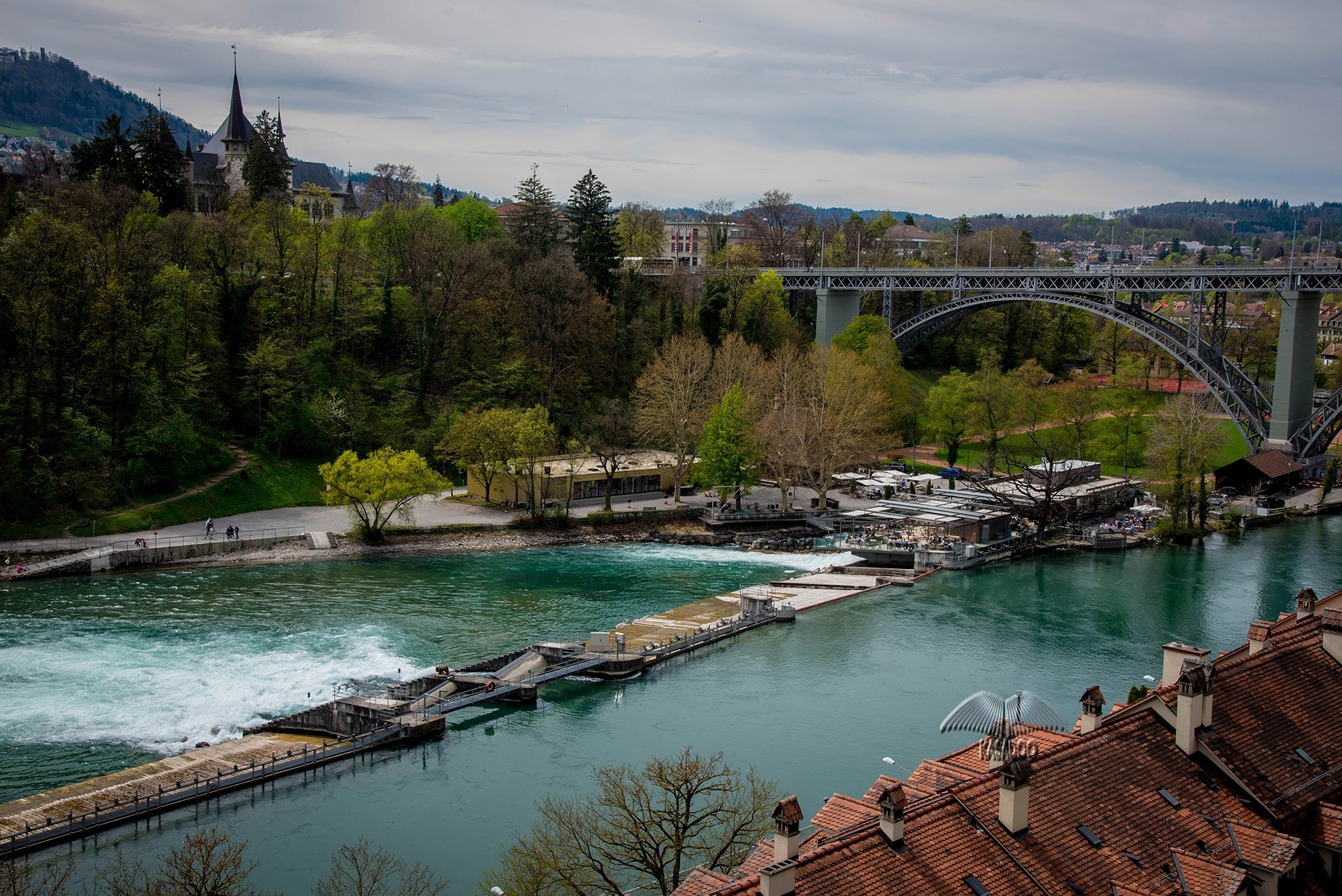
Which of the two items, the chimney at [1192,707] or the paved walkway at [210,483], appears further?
the paved walkway at [210,483]

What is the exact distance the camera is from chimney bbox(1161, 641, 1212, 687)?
67.0 feet

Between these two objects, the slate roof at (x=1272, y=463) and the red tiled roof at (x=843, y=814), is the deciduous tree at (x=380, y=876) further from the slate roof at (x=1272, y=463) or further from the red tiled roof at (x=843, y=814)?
the slate roof at (x=1272, y=463)

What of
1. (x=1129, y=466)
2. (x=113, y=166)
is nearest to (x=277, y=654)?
(x=113, y=166)

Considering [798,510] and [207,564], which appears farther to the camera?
[798,510]

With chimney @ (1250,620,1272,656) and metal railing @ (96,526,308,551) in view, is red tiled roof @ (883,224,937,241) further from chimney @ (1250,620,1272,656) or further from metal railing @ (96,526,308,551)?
chimney @ (1250,620,1272,656)

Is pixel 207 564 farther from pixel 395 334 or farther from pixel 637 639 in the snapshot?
pixel 395 334

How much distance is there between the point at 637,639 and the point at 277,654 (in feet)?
35.5

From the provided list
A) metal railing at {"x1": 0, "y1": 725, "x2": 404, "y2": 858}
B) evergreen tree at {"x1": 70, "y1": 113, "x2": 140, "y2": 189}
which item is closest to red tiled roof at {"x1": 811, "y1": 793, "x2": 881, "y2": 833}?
metal railing at {"x1": 0, "y1": 725, "x2": 404, "y2": 858}

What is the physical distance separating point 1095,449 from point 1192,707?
168 feet

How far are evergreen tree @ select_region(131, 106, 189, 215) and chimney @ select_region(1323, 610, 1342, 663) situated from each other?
216 ft

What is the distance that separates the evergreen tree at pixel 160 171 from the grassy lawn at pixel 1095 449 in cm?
4799

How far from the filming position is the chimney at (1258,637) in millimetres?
21578

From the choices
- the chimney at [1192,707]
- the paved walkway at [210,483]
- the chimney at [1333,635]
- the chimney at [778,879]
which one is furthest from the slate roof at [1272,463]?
the chimney at [778,879]

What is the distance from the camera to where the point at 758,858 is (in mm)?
15195
